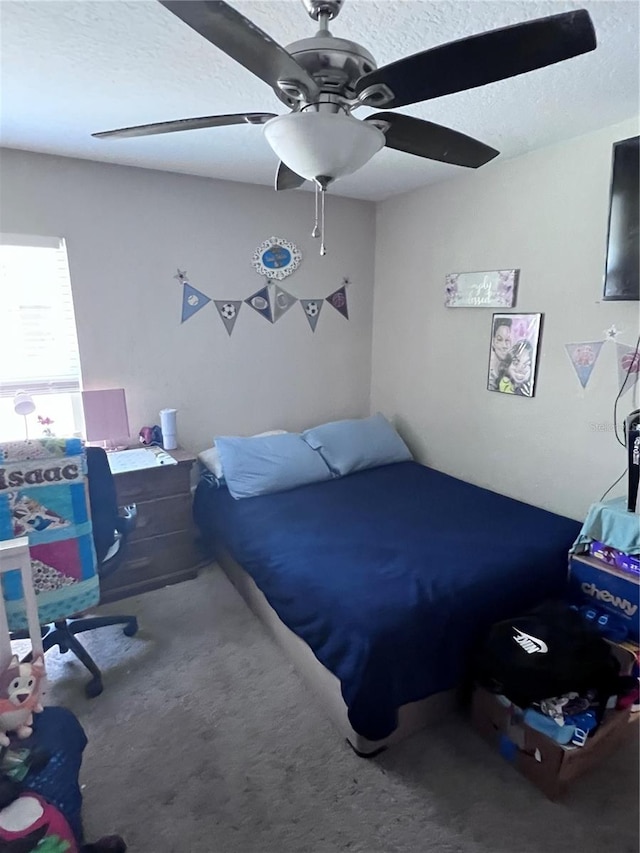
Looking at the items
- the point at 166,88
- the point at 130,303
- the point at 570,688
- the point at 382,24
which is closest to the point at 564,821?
the point at 570,688

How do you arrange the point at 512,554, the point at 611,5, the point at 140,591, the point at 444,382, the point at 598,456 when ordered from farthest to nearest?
the point at 444,382, the point at 140,591, the point at 598,456, the point at 512,554, the point at 611,5

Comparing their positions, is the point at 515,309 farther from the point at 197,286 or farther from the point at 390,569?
the point at 197,286

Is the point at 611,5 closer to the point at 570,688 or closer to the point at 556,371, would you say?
the point at 556,371

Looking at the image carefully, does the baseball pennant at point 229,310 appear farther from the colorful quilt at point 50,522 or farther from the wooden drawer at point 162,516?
the colorful quilt at point 50,522

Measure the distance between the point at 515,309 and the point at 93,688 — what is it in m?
2.71

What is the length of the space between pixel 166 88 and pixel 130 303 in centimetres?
131

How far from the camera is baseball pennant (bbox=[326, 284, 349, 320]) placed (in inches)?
138

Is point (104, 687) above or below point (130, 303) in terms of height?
below

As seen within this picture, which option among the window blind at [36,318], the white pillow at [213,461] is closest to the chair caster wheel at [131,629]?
the white pillow at [213,461]

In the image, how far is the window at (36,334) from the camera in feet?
8.46

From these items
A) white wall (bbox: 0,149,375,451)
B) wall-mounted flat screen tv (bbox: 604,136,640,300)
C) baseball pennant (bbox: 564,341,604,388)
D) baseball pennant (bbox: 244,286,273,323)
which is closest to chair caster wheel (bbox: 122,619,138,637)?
white wall (bbox: 0,149,375,451)

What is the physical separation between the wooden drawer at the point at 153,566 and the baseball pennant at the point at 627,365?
2381 millimetres

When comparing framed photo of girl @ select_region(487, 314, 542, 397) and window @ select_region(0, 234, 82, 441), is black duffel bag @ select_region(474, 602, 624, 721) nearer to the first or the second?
framed photo of girl @ select_region(487, 314, 542, 397)

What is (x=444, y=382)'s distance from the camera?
3188mm
